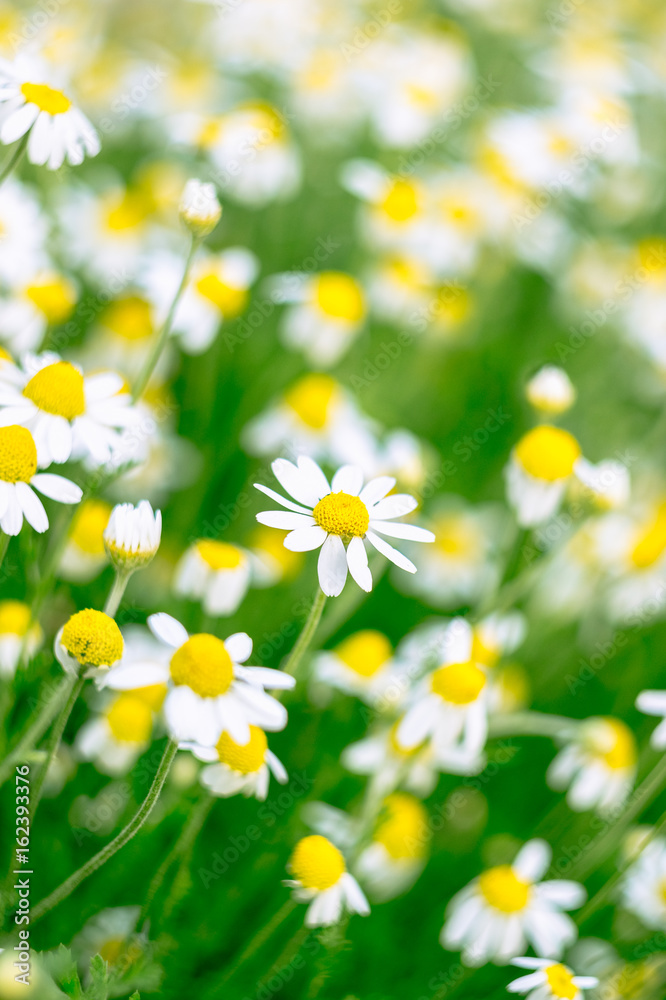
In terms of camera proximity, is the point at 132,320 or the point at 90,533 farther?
the point at 132,320

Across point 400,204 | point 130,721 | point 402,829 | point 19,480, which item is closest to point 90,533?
point 130,721

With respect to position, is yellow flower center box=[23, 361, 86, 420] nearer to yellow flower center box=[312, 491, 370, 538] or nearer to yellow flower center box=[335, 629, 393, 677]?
yellow flower center box=[312, 491, 370, 538]

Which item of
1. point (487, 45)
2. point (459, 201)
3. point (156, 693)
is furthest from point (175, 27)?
point (156, 693)

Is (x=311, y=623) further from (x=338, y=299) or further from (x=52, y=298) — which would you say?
(x=338, y=299)

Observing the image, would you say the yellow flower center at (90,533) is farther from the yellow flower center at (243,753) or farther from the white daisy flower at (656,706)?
the white daisy flower at (656,706)

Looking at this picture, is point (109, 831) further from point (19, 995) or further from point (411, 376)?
point (411, 376)

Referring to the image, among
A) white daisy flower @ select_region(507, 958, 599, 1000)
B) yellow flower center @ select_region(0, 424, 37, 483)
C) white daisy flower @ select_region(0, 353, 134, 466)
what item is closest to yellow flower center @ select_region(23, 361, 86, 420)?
white daisy flower @ select_region(0, 353, 134, 466)

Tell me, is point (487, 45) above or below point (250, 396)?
above
